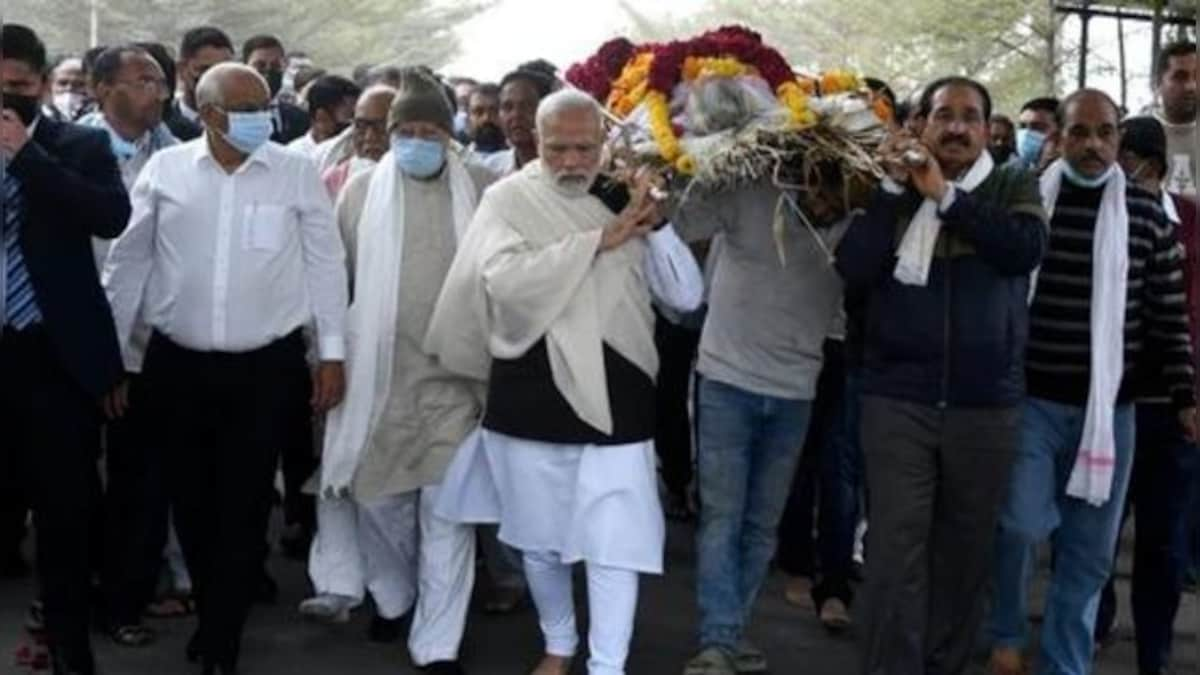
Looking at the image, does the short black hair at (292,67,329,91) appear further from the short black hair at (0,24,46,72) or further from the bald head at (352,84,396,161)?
the short black hair at (0,24,46,72)

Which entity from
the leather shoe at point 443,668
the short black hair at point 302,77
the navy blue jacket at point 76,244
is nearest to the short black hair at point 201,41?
the short black hair at point 302,77

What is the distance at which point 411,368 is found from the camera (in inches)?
260

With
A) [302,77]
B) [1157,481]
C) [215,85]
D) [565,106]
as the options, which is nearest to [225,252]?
[215,85]

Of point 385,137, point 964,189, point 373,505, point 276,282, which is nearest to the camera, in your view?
point 964,189

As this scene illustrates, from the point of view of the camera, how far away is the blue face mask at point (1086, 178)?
6.11 meters

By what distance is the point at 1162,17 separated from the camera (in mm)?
13391

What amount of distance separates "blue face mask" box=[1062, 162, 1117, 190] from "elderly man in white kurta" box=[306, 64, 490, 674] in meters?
2.08

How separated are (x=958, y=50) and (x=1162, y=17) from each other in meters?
19.2

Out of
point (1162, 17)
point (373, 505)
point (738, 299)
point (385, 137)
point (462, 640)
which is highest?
point (1162, 17)

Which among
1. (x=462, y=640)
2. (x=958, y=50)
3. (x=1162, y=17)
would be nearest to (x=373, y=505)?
(x=462, y=640)

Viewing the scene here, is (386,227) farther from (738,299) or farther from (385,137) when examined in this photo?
(738,299)

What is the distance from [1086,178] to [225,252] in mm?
2848

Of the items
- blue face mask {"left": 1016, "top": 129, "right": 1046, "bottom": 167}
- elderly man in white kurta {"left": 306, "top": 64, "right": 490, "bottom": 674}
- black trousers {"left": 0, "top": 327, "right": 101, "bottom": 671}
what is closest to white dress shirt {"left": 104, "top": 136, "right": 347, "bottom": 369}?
elderly man in white kurta {"left": 306, "top": 64, "right": 490, "bottom": 674}

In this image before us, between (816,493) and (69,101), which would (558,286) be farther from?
(69,101)
